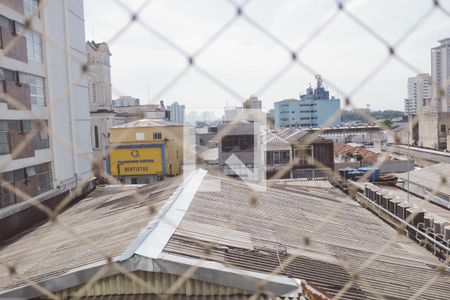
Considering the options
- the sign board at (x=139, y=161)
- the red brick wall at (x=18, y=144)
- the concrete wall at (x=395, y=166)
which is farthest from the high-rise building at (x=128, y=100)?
the concrete wall at (x=395, y=166)

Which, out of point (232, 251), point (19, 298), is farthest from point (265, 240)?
point (19, 298)

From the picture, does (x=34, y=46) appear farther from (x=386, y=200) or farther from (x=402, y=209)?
(x=402, y=209)

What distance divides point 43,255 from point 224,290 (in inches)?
38.1

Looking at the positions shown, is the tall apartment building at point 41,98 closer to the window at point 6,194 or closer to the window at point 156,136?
the window at point 6,194

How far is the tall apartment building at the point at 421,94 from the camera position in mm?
861

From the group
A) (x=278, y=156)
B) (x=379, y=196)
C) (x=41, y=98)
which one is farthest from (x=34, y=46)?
(x=278, y=156)

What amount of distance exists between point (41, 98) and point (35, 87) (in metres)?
0.16

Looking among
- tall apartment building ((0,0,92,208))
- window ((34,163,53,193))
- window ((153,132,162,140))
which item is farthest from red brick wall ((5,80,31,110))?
window ((153,132,162,140))

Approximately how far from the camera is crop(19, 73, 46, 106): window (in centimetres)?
414

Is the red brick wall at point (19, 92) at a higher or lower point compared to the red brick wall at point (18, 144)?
higher

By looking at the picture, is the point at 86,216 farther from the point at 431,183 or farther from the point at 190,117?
the point at 431,183

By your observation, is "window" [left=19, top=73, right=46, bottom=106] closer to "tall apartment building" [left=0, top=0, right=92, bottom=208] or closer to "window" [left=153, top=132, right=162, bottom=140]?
"tall apartment building" [left=0, top=0, right=92, bottom=208]

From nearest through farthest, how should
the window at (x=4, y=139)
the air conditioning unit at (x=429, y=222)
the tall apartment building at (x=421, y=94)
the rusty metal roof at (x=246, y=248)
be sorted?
the tall apartment building at (x=421, y=94) → the rusty metal roof at (x=246, y=248) → the air conditioning unit at (x=429, y=222) → the window at (x=4, y=139)

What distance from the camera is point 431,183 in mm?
5137
